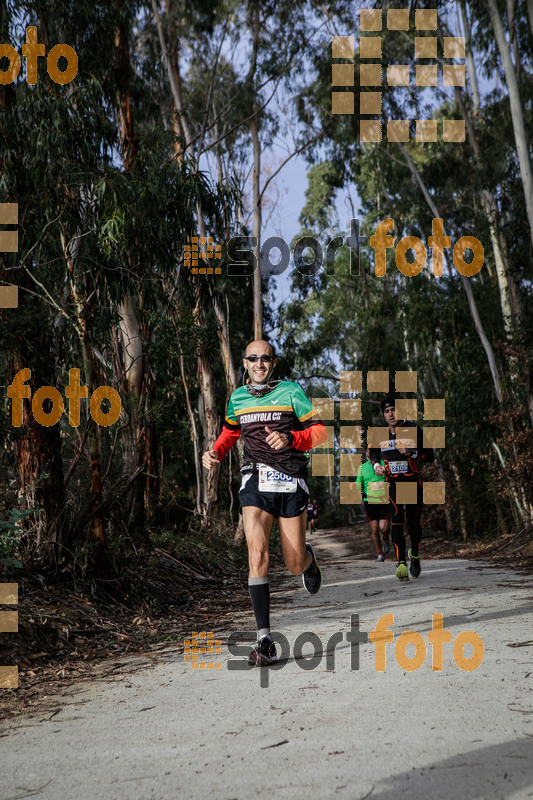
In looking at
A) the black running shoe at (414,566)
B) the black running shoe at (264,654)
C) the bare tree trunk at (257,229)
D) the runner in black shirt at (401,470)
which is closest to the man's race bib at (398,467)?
the runner in black shirt at (401,470)

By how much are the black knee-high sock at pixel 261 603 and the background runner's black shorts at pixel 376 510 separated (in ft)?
23.4

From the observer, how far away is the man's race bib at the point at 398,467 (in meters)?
8.31

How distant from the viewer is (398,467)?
832 centimetres

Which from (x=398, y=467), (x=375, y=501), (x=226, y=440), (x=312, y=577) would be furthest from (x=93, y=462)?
(x=375, y=501)

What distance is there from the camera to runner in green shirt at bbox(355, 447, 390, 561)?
37.8 ft

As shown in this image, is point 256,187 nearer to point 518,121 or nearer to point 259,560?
point 518,121

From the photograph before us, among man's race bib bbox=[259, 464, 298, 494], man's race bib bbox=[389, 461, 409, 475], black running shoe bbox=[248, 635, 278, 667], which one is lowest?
black running shoe bbox=[248, 635, 278, 667]

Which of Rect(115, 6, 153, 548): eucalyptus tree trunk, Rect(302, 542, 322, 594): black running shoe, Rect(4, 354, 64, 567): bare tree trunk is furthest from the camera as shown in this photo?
Rect(115, 6, 153, 548): eucalyptus tree trunk

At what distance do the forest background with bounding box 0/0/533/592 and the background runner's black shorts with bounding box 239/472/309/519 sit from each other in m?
1.59

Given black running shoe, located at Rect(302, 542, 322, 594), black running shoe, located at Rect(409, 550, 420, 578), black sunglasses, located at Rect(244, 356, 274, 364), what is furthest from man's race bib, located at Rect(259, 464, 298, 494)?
black running shoe, located at Rect(409, 550, 420, 578)

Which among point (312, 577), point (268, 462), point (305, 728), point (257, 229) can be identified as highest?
point (257, 229)

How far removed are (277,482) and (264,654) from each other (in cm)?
103

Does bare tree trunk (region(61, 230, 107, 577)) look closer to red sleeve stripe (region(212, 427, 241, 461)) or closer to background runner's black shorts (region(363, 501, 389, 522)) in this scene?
red sleeve stripe (region(212, 427, 241, 461))

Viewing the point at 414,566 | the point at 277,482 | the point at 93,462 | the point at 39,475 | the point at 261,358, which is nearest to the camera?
the point at 277,482
